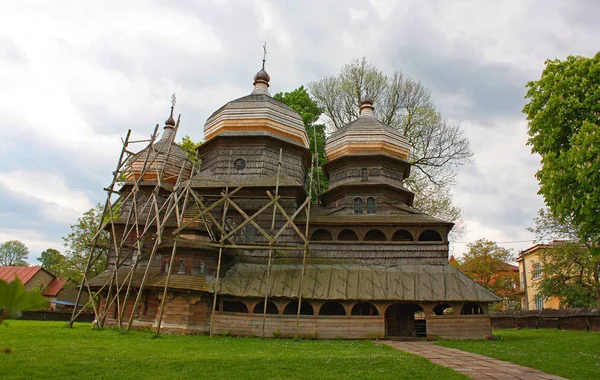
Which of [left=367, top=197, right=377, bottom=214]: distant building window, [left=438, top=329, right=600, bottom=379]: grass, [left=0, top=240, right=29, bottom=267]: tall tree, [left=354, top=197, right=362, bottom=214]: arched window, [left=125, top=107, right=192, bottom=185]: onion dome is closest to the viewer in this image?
[left=438, top=329, right=600, bottom=379]: grass

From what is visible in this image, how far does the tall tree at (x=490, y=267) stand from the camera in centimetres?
3400

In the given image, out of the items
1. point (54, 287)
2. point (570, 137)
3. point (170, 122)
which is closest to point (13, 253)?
point (54, 287)

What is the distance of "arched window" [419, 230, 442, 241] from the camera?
19.1m

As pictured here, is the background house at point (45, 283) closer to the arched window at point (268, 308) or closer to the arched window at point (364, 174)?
the arched window at point (268, 308)

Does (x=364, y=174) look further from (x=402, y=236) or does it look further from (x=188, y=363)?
(x=188, y=363)

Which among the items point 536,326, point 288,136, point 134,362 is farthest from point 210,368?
point 536,326

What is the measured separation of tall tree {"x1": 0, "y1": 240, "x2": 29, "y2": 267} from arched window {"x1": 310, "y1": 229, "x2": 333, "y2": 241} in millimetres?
68297

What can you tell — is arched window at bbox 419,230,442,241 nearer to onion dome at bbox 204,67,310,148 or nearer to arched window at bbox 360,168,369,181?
arched window at bbox 360,168,369,181

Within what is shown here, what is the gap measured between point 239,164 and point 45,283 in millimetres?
28792

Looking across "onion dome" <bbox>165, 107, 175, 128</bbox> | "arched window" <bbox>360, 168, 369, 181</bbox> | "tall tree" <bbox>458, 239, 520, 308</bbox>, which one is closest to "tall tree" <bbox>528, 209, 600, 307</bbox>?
"tall tree" <bbox>458, 239, 520, 308</bbox>

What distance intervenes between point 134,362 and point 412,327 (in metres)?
12.3

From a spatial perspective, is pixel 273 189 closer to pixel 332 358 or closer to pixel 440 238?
pixel 440 238

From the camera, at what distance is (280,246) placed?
16047 mm

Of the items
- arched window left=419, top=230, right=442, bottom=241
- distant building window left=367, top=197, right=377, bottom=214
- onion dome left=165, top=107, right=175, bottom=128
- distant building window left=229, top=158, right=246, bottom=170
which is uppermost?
onion dome left=165, top=107, right=175, bottom=128
